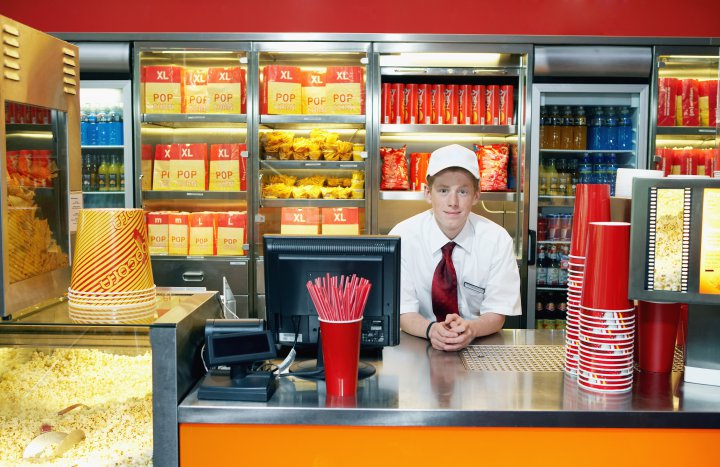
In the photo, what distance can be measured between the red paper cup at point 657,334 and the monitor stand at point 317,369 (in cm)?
83

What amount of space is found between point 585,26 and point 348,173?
6.64 ft

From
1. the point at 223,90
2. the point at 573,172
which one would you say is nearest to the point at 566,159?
the point at 573,172

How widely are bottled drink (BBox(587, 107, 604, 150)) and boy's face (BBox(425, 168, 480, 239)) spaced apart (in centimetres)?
200

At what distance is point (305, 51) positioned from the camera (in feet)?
13.7

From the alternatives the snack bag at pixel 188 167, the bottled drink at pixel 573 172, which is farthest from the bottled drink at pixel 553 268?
the snack bag at pixel 188 167

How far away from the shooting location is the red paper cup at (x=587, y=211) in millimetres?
1982

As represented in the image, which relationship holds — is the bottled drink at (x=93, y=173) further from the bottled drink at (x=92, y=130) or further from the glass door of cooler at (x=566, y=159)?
the glass door of cooler at (x=566, y=159)

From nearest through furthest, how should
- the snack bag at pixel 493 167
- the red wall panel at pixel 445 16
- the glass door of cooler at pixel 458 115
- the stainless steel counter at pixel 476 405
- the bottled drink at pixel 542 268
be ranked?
the stainless steel counter at pixel 476 405 → the glass door of cooler at pixel 458 115 → the snack bag at pixel 493 167 → the bottled drink at pixel 542 268 → the red wall panel at pixel 445 16

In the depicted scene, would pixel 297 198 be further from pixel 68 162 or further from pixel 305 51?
pixel 68 162

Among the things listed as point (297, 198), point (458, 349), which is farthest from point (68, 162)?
point (297, 198)

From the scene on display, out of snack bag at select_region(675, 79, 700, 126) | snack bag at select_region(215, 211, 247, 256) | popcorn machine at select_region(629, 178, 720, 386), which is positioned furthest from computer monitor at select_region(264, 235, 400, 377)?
snack bag at select_region(675, 79, 700, 126)

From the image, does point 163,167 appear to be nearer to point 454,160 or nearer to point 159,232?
point 159,232

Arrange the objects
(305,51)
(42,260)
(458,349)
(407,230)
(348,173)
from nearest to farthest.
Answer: (42,260) → (458,349) → (407,230) → (305,51) → (348,173)

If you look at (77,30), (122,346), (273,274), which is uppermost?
(77,30)
